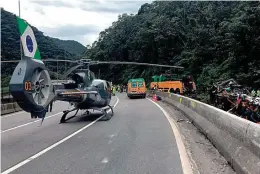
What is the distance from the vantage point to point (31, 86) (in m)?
7.79

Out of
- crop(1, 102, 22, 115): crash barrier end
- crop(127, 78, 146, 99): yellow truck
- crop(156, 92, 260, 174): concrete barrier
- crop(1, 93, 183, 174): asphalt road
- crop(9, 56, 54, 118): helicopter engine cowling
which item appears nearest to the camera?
crop(156, 92, 260, 174): concrete barrier

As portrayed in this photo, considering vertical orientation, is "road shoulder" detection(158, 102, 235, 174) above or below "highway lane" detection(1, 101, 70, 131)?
above

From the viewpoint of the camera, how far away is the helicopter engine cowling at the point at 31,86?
7469mm

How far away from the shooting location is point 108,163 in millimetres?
7410

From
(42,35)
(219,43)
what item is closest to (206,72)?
(219,43)

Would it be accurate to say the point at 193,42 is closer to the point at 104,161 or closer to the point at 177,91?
the point at 177,91

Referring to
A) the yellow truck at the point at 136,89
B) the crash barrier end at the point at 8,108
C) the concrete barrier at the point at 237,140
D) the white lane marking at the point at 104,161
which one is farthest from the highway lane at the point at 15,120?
the yellow truck at the point at 136,89

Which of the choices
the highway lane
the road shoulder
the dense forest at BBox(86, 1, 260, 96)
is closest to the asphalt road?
the road shoulder

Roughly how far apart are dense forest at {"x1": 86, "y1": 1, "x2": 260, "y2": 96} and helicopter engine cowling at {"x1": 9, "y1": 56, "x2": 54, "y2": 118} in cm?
2448

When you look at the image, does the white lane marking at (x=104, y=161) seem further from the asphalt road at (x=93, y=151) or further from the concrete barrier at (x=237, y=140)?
the concrete barrier at (x=237, y=140)

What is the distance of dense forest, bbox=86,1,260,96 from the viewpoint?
110ft

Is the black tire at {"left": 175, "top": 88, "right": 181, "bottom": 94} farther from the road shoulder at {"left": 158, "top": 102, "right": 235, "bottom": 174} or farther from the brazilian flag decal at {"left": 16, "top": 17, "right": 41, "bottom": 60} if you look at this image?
the brazilian flag decal at {"left": 16, "top": 17, "right": 41, "bottom": 60}

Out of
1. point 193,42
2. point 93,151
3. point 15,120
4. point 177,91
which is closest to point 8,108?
point 15,120

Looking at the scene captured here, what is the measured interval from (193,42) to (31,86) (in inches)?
2053
